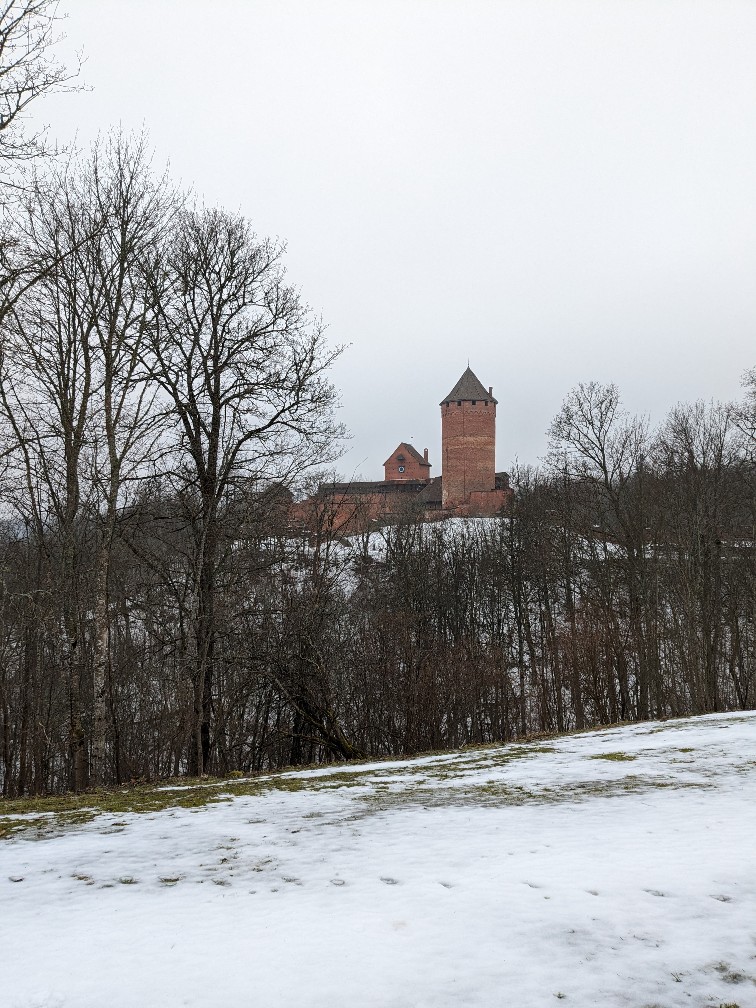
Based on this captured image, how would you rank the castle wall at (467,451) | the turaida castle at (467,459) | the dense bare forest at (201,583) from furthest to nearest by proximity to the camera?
the castle wall at (467,451), the turaida castle at (467,459), the dense bare forest at (201,583)

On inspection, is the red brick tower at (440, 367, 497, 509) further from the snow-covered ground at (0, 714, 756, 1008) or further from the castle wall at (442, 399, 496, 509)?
the snow-covered ground at (0, 714, 756, 1008)

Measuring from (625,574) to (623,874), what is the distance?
27518 mm

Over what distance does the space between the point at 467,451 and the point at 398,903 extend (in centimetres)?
8036

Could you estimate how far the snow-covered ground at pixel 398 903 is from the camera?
3.15 metres

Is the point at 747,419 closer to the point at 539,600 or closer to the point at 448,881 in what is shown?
the point at 539,600

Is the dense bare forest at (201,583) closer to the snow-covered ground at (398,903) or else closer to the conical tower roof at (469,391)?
the snow-covered ground at (398,903)

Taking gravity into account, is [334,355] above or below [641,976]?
above

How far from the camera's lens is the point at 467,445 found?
8356 centimetres

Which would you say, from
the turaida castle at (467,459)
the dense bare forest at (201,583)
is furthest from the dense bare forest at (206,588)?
the turaida castle at (467,459)

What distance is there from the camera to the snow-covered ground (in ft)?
10.3

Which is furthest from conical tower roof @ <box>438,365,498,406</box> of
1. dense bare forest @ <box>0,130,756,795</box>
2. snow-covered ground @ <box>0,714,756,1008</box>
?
snow-covered ground @ <box>0,714,756,1008</box>

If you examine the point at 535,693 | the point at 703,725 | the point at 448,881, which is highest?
the point at 448,881

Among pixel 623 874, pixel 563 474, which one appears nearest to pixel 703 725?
pixel 623 874

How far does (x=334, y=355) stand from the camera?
15.4 m
